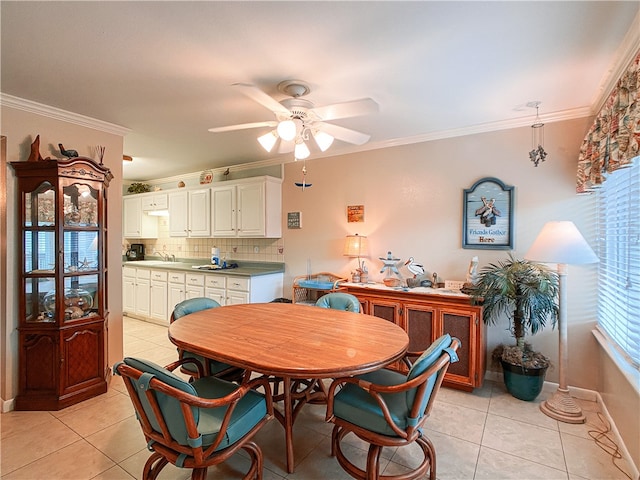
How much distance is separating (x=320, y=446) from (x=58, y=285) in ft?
8.14

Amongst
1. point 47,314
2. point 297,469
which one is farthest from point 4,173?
point 297,469

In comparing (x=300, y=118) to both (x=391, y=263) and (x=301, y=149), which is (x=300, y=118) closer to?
(x=301, y=149)

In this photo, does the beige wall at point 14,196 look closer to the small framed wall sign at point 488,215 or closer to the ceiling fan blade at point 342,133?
the ceiling fan blade at point 342,133

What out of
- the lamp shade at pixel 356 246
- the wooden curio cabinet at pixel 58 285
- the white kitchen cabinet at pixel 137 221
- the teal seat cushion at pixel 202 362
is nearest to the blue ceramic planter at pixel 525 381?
the lamp shade at pixel 356 246

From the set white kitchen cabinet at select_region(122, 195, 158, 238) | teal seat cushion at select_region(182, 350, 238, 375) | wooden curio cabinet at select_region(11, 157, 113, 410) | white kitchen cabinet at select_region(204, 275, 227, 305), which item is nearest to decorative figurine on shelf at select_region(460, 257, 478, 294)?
teal seat cushion at select_region(182, 350, 238, 375)

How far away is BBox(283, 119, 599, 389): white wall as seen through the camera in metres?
2.92

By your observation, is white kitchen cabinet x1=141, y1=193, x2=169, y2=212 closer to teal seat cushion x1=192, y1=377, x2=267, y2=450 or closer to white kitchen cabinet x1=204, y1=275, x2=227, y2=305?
white kitchen cabinet x1=204, y1=275, x2=227, y2=305

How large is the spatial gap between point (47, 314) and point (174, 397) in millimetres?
2178

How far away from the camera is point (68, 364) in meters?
2.74

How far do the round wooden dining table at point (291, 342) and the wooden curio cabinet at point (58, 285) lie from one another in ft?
3.82

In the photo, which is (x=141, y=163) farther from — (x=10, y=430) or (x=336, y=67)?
(x=336, y=67)

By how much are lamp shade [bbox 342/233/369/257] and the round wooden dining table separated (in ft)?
4.28

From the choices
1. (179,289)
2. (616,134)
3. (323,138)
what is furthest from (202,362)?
(616,134)

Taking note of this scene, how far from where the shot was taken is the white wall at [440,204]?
9.57ft
